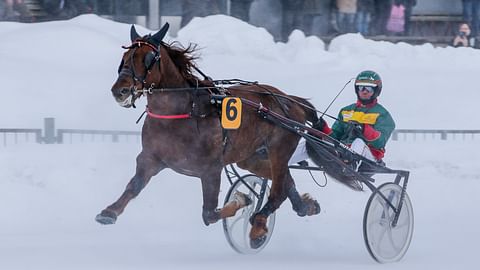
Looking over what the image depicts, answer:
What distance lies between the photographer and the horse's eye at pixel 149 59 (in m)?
9.20

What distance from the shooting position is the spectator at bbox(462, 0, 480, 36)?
62.1 ft

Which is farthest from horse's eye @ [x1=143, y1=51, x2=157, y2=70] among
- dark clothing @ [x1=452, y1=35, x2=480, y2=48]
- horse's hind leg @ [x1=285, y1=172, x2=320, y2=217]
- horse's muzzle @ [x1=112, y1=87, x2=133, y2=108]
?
dark clothing @ [x1=452, y1=35, x2=480, y2=48]

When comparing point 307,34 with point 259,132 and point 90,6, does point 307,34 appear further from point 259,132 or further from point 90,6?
point 259,132

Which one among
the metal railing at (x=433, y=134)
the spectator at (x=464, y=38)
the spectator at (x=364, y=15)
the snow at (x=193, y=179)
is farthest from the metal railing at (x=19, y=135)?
the spectator at (x=464, y=38)

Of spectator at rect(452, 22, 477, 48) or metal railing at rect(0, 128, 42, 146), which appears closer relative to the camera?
metal railing at rect(0, 128, 42, 146)

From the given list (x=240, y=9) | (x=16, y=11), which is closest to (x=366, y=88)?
(x=240, y=9)

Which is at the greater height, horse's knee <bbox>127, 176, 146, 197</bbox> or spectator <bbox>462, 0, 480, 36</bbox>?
spectator <bbox>462, 0, 480, 36</bbox>

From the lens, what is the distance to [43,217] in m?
12.0

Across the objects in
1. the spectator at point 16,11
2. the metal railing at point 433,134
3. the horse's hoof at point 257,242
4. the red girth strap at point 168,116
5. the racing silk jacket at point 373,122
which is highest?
the spectator at point 16,11

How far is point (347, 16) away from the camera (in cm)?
1853

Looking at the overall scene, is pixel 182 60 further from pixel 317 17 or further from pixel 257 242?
pixel 317 17

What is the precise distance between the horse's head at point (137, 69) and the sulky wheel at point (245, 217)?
5.16 feet

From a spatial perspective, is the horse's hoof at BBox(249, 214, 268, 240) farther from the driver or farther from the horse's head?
the horse's head

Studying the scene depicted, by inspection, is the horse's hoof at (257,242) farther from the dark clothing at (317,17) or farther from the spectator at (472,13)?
the spectator at (472,13)
